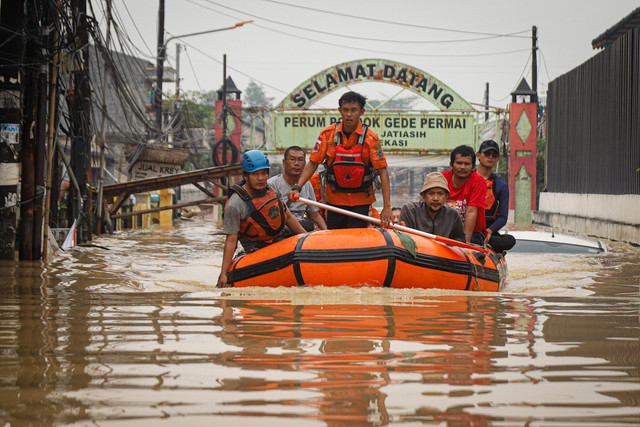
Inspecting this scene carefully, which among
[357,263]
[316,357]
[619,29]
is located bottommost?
[316,357]

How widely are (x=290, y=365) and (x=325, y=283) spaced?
11.2ft

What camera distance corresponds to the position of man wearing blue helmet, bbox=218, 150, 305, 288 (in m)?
7.29

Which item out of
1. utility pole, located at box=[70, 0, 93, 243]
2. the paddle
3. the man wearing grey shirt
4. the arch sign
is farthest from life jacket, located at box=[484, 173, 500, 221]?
the arch sign

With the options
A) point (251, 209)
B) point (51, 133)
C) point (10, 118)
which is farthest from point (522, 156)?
point (251, 209)

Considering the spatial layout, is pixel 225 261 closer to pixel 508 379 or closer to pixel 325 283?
pixel 325 283

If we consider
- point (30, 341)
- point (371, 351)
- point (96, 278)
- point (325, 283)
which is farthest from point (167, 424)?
point (96, 278)

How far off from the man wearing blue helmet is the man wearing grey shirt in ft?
3.03

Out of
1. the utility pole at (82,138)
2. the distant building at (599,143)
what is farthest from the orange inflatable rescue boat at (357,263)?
the distant building at (599,143)

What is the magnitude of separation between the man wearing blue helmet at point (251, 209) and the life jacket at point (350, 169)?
2.87 ft

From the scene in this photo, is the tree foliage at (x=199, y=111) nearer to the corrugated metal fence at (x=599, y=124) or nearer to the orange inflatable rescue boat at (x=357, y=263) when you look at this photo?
the corrugated metal fence at (x=599, y=124)

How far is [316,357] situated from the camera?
3766 millimetres

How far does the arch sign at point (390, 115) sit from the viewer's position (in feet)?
94.2

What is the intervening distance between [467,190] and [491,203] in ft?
2.73

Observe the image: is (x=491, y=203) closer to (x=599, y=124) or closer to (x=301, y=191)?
(x=301, y=191)
